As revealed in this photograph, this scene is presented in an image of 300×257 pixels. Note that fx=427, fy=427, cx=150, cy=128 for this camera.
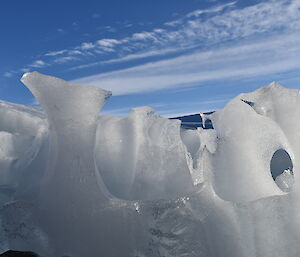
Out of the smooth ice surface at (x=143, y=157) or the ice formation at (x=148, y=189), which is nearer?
the ice formation at (x=148, y=189)

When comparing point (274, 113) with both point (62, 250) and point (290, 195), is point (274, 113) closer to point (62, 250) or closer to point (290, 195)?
point (290, 195)

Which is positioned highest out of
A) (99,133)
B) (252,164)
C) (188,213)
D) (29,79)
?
(29,79)

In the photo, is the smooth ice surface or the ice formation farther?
the smooth ice surface

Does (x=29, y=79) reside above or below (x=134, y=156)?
above

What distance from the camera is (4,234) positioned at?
227 centimetres

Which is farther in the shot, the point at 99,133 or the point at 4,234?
the point at 99,133

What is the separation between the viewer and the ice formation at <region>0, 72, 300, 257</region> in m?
2.15

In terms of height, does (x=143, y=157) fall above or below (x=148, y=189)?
above

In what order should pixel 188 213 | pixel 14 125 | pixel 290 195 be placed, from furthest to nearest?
1. pixel 14 125
2. pixel 290 195
3. pixel 188 213

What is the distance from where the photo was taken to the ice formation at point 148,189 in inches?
84.7

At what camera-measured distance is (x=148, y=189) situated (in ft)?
8.02

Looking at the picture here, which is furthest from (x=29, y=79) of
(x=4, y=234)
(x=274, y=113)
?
(x=274, y=113)

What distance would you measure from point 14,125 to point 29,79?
2.81 feet

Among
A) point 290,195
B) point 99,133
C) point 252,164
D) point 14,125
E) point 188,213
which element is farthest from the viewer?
point 14,125
